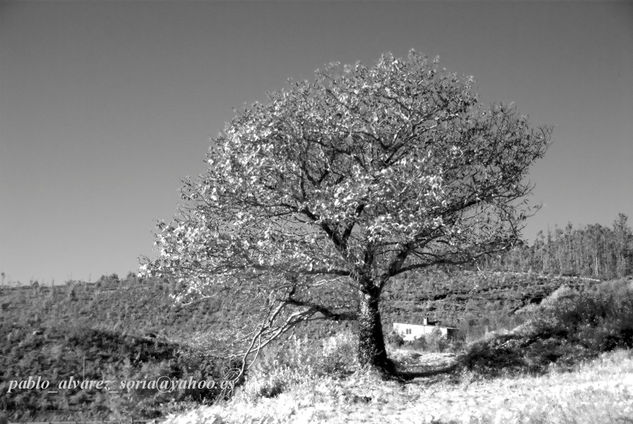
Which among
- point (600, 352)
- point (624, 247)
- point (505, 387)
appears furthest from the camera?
point (624, 247)

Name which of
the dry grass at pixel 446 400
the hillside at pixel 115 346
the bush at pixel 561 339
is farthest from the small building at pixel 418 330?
the dry grass at pixel 446 400

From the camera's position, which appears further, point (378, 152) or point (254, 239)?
point (378, 152)

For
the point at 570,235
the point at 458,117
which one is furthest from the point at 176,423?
the point at 570,235

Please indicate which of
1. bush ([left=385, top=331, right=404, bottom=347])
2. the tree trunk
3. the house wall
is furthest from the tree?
the house wall

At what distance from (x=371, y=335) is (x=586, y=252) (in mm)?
109796

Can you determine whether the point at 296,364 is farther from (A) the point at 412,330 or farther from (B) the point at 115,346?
(A) the point at 412,330

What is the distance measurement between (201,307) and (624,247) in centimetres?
9080

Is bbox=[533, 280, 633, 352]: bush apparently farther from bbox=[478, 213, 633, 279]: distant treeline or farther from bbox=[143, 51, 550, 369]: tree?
bbox=[478, 213, 633, 279]: distant treeline

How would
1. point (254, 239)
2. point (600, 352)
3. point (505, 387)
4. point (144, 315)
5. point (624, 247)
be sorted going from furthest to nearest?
point (624, 247) → point (144, 315) → point (600, 352) → point (254, 239) → point (505, 387)

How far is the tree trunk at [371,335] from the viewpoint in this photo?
1736 centimetres

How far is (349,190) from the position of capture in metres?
14.9

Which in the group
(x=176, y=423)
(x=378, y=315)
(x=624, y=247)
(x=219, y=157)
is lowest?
(x=176, y=423)

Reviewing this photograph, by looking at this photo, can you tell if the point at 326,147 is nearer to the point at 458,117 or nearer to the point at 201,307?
the point at 458,117

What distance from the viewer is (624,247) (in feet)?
341
